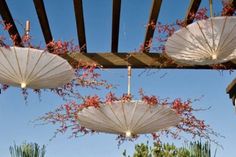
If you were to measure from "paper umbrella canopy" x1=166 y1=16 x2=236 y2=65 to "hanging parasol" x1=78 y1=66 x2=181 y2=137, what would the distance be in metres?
0.49

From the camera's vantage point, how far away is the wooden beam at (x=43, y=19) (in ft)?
13.2

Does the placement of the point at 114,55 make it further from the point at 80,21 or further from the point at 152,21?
the point at 152,21

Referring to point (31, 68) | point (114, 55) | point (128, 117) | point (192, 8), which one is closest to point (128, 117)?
point (128, 117)

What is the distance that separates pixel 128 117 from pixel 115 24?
102 cm

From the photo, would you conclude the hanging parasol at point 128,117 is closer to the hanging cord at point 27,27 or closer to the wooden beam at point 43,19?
the hanging cord at point 27,27

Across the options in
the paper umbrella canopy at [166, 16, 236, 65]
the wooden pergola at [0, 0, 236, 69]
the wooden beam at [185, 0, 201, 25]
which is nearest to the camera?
the paper umbrella canopy at [166, 16, 236, 65]

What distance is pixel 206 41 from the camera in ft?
11.4

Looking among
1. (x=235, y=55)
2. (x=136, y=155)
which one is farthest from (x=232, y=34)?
(x=136, y=155)

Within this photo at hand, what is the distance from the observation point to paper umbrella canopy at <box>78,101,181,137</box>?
12.4ft

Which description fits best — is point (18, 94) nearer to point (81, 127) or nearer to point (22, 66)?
point (81, 127)

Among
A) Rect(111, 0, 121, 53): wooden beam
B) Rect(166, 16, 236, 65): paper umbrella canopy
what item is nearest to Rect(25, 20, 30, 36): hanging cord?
Rect(111, 0, 121, 53): wooden beam

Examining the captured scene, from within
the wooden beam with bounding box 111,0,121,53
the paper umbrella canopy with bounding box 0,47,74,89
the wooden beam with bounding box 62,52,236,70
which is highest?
the wooden beam with bounding box 111,0,121,53

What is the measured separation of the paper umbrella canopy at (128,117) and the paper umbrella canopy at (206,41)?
1.62 ft

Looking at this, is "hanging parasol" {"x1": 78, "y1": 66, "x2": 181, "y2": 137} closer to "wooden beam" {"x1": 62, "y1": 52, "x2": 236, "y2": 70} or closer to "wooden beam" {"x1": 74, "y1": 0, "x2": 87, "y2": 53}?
"wooden beam" {"x1": 74, "y1": 0, "x2": 87, "y2": 53}
